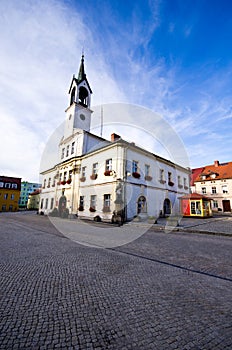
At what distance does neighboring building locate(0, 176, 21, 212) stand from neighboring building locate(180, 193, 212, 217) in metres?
42.4

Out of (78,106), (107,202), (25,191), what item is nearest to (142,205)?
(107,202)

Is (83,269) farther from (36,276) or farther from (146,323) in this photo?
(146,323)

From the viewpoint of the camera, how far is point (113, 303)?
264 centimetres

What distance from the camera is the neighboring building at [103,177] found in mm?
17016

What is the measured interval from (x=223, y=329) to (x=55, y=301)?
2339 millimetres

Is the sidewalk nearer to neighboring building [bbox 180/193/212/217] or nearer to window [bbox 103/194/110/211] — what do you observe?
window [bbox 103/194/110/211]

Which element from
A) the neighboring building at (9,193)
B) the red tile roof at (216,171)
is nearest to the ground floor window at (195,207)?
the red tile roof at (216,171)

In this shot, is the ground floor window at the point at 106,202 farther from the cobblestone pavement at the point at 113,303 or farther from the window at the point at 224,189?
the window at the point at 224,189

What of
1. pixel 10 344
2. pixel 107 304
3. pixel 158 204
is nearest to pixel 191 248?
pixel 107 304

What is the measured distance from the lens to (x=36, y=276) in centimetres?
354

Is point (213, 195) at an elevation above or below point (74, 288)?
above

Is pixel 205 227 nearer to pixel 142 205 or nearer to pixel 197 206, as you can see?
pixel 142 205

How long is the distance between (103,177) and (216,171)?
2774 centimetres

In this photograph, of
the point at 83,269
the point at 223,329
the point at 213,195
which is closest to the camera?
the point at 223,329
